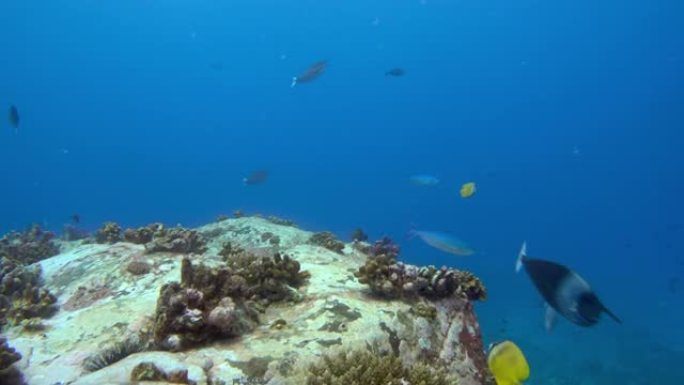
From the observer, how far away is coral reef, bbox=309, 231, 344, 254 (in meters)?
12.0

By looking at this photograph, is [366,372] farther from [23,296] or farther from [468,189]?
[468,189]

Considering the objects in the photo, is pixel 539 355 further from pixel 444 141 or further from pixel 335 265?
pixel 444 141

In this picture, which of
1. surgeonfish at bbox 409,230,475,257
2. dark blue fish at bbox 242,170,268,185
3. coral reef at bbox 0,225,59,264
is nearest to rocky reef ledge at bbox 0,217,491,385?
surgeonfish at bbox 409,230,475,257

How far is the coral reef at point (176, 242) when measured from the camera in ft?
33.9

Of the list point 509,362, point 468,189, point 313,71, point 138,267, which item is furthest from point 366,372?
point 313,71

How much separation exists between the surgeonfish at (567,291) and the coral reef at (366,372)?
1473 millimetres

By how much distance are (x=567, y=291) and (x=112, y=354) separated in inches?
206

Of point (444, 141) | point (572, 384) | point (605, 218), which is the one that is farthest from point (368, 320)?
point (444, 141)

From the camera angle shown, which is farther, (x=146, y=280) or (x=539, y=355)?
(x=539, y=355)

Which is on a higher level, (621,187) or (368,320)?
(621,187)

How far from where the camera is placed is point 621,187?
133 meters

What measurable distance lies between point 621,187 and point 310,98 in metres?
89.3

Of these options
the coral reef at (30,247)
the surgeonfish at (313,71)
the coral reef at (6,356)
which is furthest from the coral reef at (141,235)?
the surgeonfish at (313,71)

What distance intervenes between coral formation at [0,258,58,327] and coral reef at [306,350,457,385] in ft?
19.1
